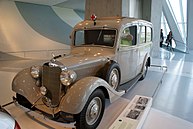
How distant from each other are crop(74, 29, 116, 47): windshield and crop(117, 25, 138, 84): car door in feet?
0.68

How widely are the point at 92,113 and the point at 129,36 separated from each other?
6.37 feet

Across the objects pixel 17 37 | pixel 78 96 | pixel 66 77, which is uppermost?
pixel 17 37

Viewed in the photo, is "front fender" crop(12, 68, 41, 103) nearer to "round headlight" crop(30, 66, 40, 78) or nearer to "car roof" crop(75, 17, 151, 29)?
"round headlight" crop(30, 66, 40, 78)

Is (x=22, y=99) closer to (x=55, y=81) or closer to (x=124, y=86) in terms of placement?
(x=55, y=81)

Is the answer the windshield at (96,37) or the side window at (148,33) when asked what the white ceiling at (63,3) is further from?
the windshield at (96,37)

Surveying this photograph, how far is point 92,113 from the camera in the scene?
8.81 ft

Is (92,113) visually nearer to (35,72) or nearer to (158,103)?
(35,72)

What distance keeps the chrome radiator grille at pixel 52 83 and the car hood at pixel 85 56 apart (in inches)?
7.7

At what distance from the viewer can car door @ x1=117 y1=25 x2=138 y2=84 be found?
3.86 m

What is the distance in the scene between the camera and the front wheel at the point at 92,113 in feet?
8.14

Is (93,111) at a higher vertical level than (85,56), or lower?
lower

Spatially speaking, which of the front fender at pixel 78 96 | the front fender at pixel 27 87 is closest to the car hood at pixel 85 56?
the front fender at pixel 78 96

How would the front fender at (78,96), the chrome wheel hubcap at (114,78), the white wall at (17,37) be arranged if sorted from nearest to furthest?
1. the front fender at (78,96)
2. the chrome wheel hubcap at (114,78)
3. the white wall at (17,37)

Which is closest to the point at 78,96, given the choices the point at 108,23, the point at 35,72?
the point at 35,72
